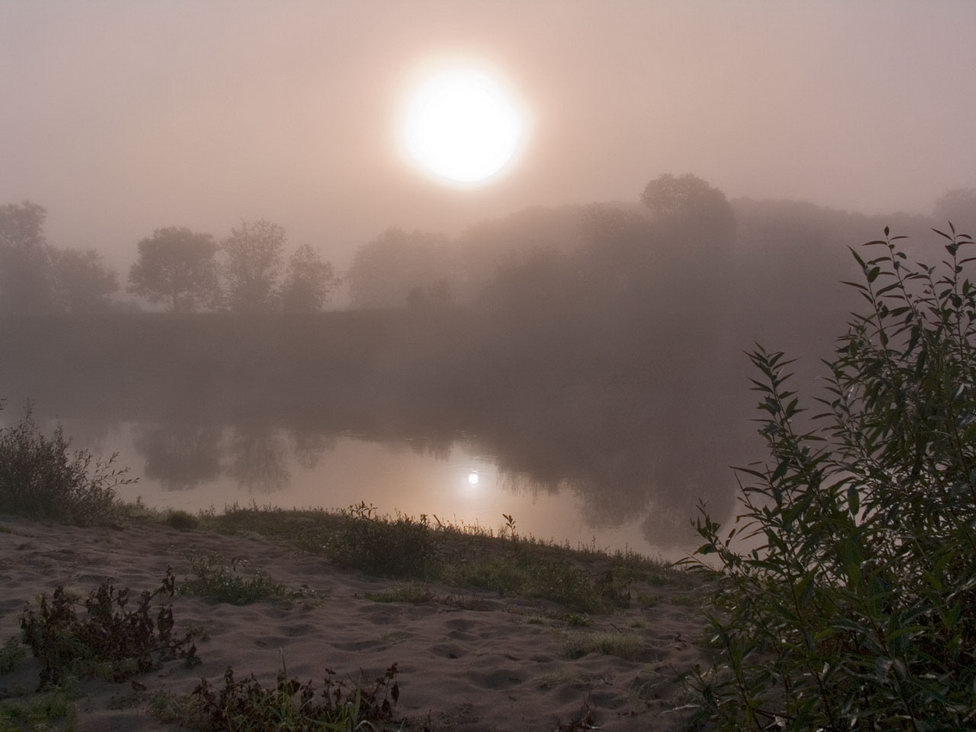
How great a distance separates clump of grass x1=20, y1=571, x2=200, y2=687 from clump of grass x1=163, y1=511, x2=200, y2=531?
7444mm

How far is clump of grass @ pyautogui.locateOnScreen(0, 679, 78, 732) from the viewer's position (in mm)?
4117

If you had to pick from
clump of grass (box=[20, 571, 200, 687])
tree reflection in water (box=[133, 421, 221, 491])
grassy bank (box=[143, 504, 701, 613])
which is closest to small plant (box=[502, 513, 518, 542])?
grassy bank (box=[143, 504, 701, 613])

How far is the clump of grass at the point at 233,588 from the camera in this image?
24.7ft

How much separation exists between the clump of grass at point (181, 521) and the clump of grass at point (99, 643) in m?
7.44

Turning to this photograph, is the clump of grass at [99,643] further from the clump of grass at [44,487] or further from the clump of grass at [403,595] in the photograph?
the clump of grass at [44,487]

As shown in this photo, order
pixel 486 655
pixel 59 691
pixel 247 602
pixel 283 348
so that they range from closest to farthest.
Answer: pixel 59 691 → pixel 486 655 → pixel 247 602 → pixel 283 348

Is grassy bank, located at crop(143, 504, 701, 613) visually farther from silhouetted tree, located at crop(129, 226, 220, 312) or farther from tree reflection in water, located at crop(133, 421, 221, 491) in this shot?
silhouetted tree, located at crop(129, 226, 220, 312)

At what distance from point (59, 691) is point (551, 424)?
39.3m

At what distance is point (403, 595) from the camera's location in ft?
27.3

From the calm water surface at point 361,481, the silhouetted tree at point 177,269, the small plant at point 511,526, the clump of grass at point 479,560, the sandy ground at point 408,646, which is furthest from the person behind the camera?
the silhouetted tree at point 177,269

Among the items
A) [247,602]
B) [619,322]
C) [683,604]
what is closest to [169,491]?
[247,602]

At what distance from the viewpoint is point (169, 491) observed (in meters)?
20.7

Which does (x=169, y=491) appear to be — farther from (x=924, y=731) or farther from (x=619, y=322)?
(x=619, y=322)

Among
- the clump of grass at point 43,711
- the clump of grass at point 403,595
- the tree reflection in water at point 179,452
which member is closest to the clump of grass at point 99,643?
the clump of grass at point 43,711
